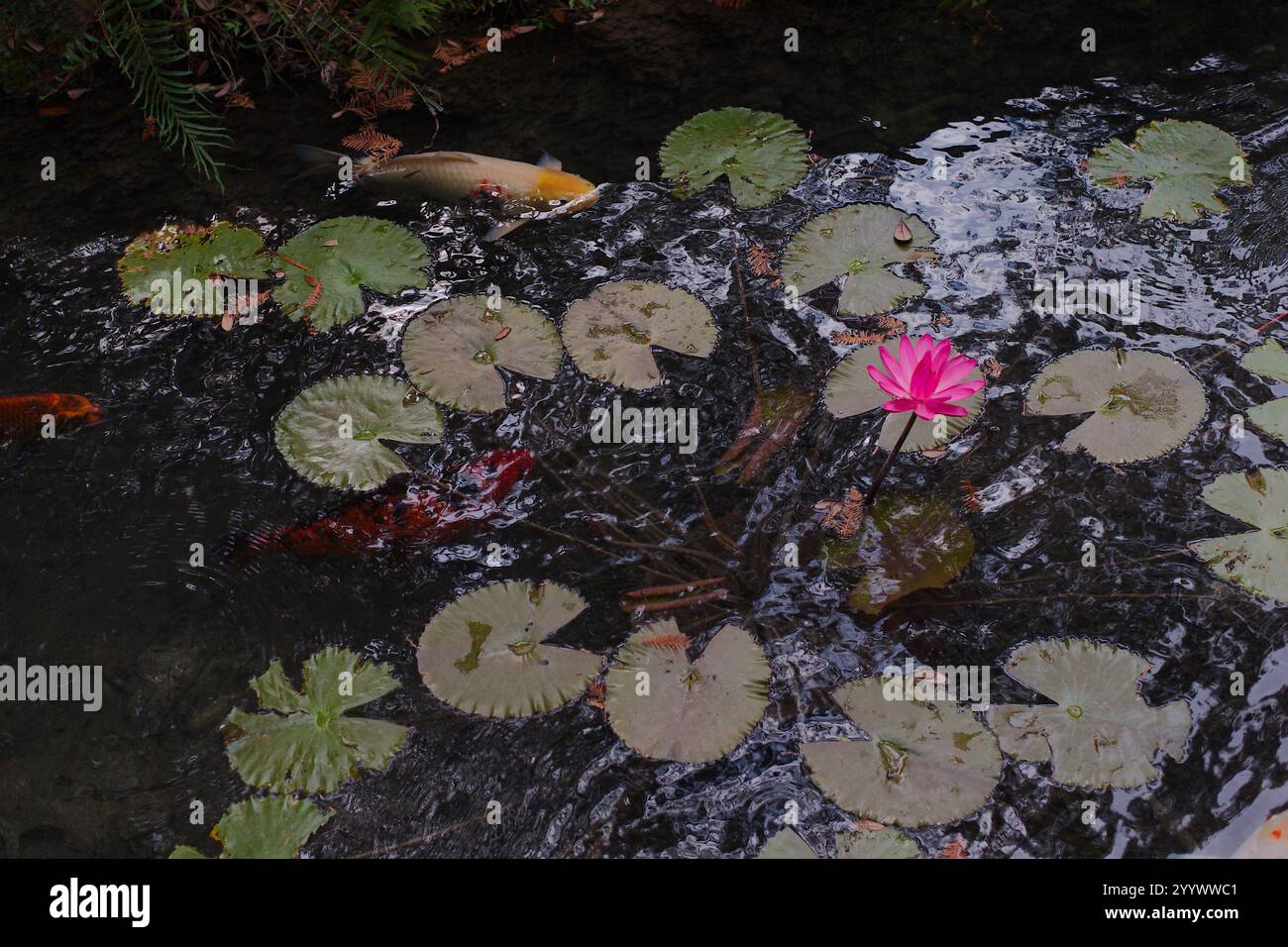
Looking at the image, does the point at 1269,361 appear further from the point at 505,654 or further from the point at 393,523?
the point at 393,523

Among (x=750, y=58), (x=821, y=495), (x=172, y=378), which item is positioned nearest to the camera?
(x=821, y=495)

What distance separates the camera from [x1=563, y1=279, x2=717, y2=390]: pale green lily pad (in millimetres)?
3008

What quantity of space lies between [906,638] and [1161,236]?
183 cm

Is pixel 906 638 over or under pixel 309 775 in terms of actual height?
over

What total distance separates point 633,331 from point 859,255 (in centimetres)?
80

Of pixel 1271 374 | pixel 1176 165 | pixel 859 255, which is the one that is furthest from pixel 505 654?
pixel 1176 165

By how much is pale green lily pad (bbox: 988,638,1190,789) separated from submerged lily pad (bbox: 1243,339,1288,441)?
2.99 ft

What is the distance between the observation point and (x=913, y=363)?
97.5 inches

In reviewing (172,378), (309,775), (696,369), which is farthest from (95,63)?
(309,775)

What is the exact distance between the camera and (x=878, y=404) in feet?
9.43

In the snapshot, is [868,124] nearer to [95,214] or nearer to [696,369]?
[696,369]

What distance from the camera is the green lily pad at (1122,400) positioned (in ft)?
9.09

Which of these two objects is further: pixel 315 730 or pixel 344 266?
pixel 344 266

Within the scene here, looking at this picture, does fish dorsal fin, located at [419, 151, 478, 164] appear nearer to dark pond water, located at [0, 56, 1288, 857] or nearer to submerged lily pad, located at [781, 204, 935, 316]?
dark pond water, located at [0, 56, 1288, 857]
